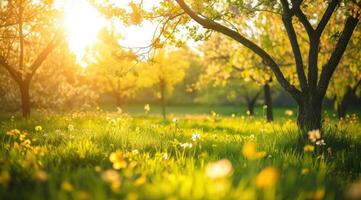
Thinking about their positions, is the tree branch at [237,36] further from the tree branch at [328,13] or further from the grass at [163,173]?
the grass at [163,173]

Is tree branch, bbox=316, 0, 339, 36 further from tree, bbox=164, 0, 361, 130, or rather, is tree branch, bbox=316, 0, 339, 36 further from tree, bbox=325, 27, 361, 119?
tree, bbox=325, 27, 361, 119

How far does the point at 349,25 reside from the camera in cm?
925

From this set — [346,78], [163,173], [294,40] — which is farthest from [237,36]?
[346,78]

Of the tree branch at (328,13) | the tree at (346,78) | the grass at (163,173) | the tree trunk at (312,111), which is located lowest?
the grass at (163,173)

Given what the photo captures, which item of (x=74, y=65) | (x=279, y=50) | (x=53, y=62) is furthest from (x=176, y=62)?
(x=279, y=50)

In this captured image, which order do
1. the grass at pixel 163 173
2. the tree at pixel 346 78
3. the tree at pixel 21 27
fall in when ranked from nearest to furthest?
the grass at pixel 163 173
the tree at pixel 21 27
the tree at pixel 346 78

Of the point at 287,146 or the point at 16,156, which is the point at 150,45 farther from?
the point at 16,156

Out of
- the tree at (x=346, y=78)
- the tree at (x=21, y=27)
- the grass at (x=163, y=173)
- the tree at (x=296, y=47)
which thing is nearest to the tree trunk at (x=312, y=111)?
the tree at (x=296, y=47)

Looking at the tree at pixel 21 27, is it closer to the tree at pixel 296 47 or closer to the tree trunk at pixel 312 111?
the tree at pixel 296 47

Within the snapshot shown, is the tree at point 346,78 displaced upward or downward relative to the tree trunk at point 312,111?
upward

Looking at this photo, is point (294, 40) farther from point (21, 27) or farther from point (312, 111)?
point (21, 27)

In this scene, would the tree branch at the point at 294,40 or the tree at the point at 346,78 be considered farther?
the tree at the point at 346,78

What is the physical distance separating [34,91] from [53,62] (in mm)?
2125

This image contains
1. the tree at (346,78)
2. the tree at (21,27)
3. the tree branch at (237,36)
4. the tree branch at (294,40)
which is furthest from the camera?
the tree at (346,78)
